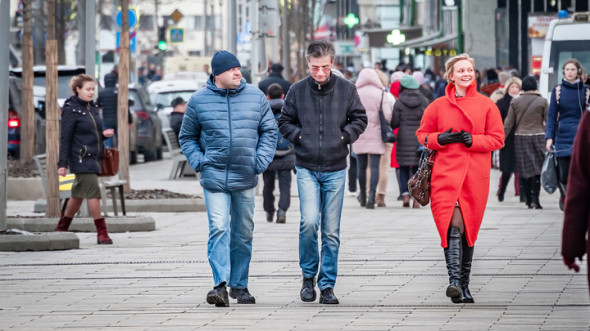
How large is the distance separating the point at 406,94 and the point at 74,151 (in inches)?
245

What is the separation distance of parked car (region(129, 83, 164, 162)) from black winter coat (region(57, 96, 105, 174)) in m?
16.0

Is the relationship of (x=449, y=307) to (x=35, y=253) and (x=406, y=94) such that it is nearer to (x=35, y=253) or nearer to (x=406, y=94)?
(x=35, y=253)

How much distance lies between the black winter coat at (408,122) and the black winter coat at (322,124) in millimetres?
8815

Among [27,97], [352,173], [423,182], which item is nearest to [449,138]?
[423,182]

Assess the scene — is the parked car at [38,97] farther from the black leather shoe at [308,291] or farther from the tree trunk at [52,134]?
the black leather shoe at [308,291]

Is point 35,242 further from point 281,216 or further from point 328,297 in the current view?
point 328,297

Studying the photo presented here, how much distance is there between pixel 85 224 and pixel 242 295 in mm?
5850

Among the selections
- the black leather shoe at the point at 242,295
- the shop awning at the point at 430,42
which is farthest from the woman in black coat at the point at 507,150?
the shop awning at the point at 430,42

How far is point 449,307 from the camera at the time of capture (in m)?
9.21

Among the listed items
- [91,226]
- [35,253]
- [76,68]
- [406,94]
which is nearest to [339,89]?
[35,253]

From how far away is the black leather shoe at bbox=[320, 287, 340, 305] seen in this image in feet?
31.1

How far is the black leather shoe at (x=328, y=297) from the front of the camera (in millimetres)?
9477

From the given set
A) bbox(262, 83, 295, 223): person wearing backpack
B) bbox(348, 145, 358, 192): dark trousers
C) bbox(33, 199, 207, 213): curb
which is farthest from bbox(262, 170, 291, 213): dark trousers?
bbox(348, 145, 358, 192): dark trousers

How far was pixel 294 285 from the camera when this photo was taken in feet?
34.3
